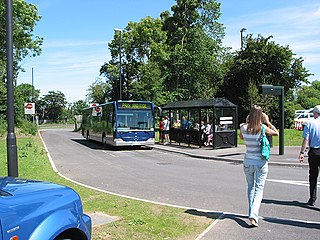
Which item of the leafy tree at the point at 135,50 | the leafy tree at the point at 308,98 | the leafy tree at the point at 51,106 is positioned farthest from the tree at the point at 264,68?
the leafy tree at the point at 51,106

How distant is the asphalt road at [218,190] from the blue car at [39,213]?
2.56 metres

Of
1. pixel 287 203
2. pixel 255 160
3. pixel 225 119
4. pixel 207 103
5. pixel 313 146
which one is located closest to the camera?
pixel 255 160

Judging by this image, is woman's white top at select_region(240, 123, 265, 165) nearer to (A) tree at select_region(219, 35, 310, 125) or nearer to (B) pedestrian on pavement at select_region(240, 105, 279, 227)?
(B) pedestrian on pavement at select_region(240, 105, 279, 227)

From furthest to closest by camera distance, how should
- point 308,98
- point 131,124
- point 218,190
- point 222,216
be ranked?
point 308,98 < point 131,124 < point 218,190 < point 222,216

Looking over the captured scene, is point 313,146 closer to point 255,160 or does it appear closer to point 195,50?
point 255,160

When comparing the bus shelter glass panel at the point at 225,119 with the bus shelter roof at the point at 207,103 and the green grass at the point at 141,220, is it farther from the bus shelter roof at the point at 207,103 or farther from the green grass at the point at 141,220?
the green grass at the point at 141,220

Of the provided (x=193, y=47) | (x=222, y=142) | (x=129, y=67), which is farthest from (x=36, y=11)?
(x=222, y=142)

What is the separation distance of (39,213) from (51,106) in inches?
4882

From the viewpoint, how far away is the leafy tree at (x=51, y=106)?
121 metres

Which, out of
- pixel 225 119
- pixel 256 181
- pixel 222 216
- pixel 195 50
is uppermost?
pixel 195 50

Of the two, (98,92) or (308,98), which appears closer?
(98,92)

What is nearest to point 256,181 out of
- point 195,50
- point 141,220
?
point 141,220

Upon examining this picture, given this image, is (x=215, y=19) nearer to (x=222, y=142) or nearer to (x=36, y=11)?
(x=36, y=11)

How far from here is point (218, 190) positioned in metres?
9.20
